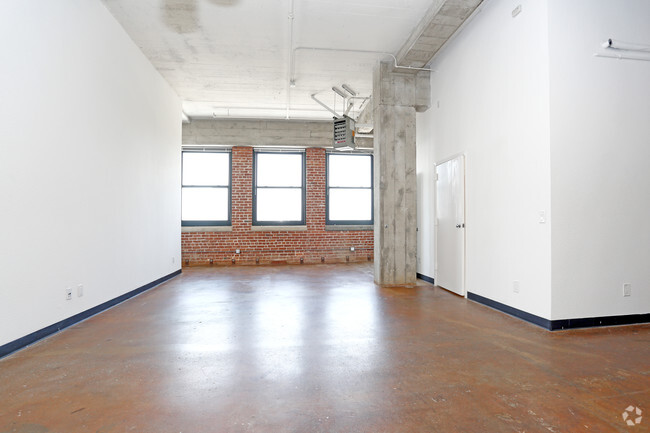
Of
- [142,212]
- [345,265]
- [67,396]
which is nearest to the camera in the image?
[67,396]

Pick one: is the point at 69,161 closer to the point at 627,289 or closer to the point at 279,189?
the point at 279,189

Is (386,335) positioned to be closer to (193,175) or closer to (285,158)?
(285,158)

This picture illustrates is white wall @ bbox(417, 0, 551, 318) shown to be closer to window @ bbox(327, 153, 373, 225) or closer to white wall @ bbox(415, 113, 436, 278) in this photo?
white wall @ bbox(415, 113, 436, 278)

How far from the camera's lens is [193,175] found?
28.0 ft

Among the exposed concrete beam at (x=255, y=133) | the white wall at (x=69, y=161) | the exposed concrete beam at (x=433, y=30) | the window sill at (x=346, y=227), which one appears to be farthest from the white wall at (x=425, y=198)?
the white wall at (x=69, y=161)

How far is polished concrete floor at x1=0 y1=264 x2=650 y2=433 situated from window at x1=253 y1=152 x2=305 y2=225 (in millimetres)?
4849

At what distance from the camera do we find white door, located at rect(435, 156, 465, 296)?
4.65 meters

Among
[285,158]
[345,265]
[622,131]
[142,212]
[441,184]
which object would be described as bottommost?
[345,265]

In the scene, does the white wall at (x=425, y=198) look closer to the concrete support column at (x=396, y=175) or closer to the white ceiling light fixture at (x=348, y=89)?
the concrete support column at (x=396, y=175)

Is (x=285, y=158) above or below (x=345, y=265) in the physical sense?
above

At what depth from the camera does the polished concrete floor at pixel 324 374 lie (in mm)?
1749

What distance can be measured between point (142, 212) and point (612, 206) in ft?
19.0

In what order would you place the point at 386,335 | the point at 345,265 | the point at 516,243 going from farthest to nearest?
the point at 345,265 → the point at 516,243 → the point at 386,335

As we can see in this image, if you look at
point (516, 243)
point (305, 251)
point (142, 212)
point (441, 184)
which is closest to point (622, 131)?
point (516, 243)
